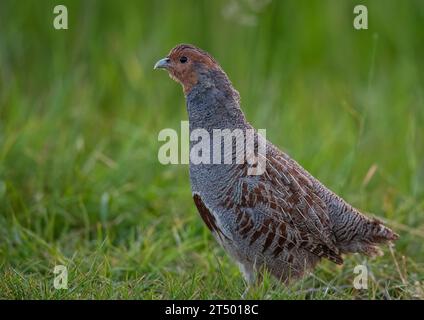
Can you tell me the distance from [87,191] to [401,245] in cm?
228

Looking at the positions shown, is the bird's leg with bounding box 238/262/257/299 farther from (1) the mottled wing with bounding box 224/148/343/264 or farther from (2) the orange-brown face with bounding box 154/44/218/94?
(2) the orange-brown face with bounding box 154/44/218/94

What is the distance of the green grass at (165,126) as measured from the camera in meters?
4.97

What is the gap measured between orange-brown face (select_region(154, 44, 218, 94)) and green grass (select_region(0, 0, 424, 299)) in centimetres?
110

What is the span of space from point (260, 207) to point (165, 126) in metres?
2.89

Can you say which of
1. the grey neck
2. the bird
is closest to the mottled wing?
the bird

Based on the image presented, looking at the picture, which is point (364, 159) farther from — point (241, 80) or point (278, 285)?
point (278, 285)

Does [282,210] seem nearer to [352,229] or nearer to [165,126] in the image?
[352,229]

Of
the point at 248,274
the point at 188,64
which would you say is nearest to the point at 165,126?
the point at 188,64

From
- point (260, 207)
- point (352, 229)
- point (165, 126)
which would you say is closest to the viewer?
point (260, 207)

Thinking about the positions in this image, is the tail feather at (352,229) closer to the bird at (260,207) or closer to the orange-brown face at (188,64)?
the bird at (260,207)

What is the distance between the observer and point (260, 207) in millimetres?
4414

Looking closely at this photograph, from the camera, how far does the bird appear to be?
4418 millimetres

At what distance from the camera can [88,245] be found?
5.41m

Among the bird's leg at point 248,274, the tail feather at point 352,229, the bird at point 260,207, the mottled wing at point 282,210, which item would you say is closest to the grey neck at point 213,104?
the bird at point 260,207
